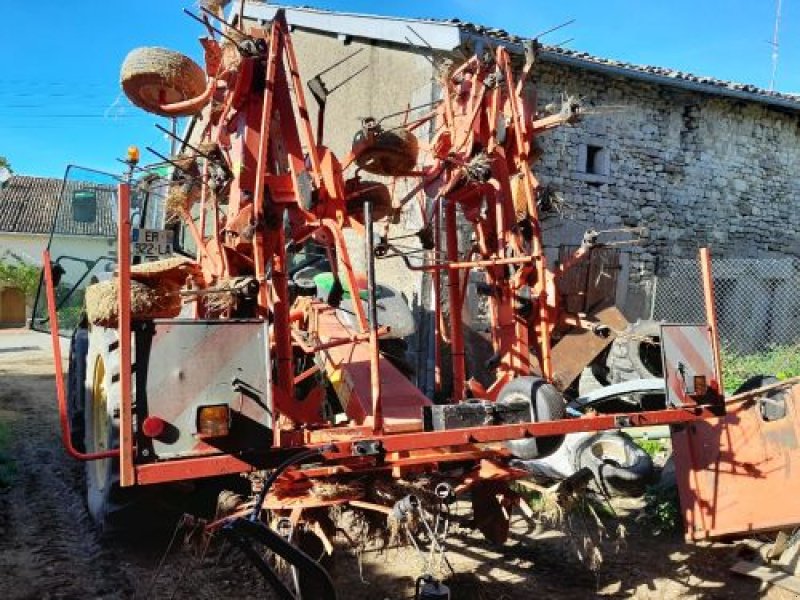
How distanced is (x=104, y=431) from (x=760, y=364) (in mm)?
9044

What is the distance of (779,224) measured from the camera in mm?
12453

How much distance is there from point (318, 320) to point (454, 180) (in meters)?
1.29

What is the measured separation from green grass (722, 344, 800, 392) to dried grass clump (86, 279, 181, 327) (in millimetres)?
6678

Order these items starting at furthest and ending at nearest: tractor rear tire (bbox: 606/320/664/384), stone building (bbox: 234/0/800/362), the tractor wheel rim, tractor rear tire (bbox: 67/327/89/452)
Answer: stone building (bbox: 234/0/800/362) < tractor rear tire (bbox: 606/320/664/384) < tractor rear tire (bbox: 67/327/89/452) < the tractor wheel rim

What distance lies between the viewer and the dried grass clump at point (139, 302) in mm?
3965

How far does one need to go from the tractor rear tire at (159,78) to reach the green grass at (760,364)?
6.81 meters

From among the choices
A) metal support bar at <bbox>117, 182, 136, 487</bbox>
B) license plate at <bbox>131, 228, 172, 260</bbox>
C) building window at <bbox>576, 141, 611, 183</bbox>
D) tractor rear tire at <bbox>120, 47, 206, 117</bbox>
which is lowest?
metal support bar at <bbox>117, 182, 136, 487</bbox>

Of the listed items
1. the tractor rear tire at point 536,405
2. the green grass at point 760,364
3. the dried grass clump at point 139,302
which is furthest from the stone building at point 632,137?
the tractor rear tire at point 536,405

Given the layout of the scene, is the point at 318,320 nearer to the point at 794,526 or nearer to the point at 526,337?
the point at 526,337

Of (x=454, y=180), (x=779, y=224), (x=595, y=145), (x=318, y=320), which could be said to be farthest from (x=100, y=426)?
(x=779, y=224)

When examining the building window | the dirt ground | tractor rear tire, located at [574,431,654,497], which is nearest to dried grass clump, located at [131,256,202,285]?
the dirt ground

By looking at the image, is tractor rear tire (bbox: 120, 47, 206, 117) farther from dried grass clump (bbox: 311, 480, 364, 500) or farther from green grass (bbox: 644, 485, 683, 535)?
green grass (bbox: 644, 485, 683, 535)

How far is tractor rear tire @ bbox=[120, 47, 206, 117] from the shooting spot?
14.2ft

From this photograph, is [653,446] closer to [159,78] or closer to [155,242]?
[155,242]
